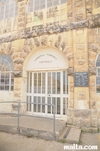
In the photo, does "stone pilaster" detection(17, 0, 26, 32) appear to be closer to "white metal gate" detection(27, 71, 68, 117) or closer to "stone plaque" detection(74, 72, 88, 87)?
"white metal gate" detection(27, 71, 68, 117)

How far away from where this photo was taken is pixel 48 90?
18.7ft

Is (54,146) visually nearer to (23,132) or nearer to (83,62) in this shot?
(23,132)

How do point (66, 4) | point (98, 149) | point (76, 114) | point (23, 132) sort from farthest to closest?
point (66, 4) < point (76, 114) < point (23, 132) < point (98, 149)

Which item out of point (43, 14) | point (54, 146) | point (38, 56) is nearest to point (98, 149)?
point (54, 146)

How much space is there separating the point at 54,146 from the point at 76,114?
1726 mm

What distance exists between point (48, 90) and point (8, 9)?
5.30m

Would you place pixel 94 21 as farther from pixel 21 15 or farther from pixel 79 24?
pixel 21 15

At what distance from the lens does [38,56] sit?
19.1 feet

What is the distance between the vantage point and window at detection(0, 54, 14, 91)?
20.7 feet

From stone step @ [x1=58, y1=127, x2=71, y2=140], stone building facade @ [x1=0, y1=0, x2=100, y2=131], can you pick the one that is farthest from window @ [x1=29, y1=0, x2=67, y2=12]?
stone step @ [x1=58, y1=127, x2=71, y2=140]

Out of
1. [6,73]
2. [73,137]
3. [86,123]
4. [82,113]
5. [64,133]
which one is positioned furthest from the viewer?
[6,73]

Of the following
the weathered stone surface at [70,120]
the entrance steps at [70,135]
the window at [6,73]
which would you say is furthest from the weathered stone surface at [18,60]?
the entrance steps at [70,135]

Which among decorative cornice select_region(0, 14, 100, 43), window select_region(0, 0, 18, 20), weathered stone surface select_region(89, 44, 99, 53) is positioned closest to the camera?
weathered stone surface select_region(89, 44, 99, 53)

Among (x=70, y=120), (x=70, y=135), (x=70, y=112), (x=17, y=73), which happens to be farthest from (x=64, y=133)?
(x=17, y=73)
